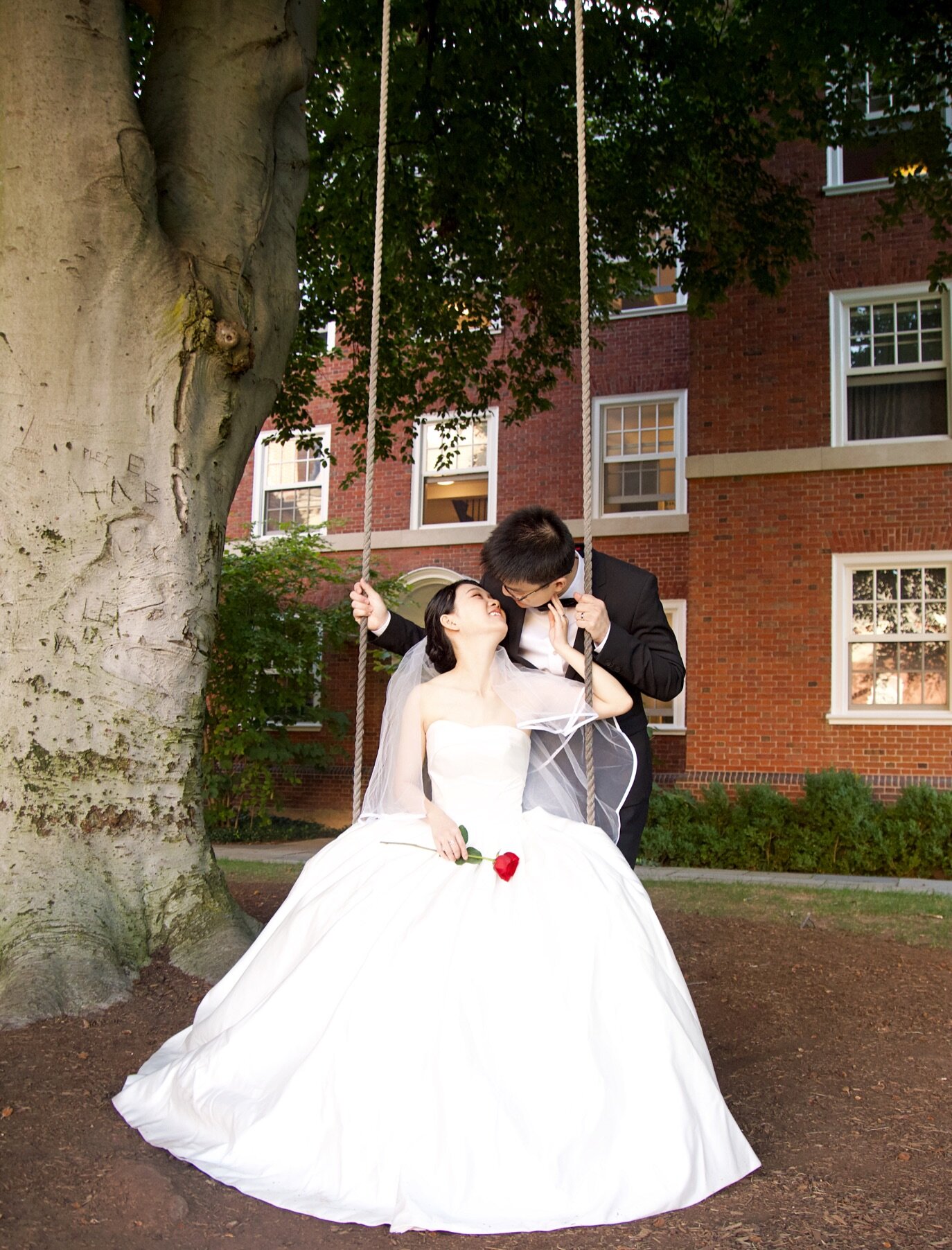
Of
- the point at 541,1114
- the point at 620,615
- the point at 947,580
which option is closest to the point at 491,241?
the point at 947,580

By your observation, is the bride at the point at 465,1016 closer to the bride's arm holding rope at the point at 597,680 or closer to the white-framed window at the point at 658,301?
the bride's arm holding rope at the point at 597,680

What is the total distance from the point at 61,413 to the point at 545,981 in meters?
3.27

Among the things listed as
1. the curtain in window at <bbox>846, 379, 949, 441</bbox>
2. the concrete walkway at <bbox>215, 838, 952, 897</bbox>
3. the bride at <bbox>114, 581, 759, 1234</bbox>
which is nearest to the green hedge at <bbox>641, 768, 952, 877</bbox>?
the concrete walkway at <bbox>215, 838, 952, 897</bbox>

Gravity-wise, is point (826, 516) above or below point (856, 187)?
below

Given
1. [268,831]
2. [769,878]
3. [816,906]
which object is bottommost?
[268,831]

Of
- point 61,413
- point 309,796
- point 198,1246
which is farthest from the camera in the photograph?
point 309,796

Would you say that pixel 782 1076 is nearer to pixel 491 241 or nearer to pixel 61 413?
pixel 61 413

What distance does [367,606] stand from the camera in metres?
4.22

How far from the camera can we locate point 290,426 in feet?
39.8

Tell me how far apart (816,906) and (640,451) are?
869 centimetres

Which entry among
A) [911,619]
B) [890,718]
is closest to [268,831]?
[890,718]

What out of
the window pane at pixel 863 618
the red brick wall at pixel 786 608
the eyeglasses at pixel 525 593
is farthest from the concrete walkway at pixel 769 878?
the eyeglasses at pixel 525 593

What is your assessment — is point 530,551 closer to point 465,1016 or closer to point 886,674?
point 465,1016

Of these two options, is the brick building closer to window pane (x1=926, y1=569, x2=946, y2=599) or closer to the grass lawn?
window pane (x1=926, y1=569, x2=946, y2=599)
